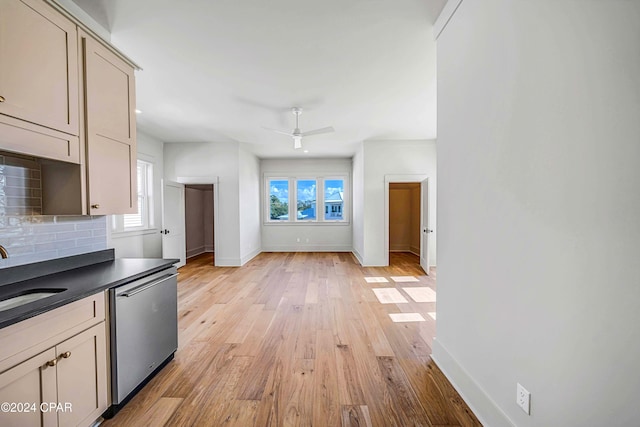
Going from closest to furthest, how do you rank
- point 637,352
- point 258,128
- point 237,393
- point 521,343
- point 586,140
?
point 637,352 → point 586,140 → point 521,343 → point 237,393 → point 258,128

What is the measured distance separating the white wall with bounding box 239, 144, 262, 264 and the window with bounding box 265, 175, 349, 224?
48 cm

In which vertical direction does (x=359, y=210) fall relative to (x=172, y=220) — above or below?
above

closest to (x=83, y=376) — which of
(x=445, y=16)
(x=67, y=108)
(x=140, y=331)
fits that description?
(x=140, y=331)

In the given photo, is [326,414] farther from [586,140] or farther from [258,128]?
[258,128]

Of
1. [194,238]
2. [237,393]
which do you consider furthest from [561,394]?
[194,238]

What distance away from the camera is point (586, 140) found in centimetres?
97

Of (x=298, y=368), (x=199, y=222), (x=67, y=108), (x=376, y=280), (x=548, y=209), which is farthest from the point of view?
(x=199, y=222)

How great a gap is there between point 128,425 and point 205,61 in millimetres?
3112

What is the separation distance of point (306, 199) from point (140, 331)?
623cm

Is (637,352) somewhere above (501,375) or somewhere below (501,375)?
above

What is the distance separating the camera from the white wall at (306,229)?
7.81 m

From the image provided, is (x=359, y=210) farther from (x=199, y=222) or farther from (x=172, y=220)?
(x=199, y=222)

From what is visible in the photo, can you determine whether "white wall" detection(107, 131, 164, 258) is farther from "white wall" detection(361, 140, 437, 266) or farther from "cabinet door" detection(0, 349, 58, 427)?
"white wall" detection(361, 140, 437, 266)

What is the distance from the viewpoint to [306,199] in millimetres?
7914
